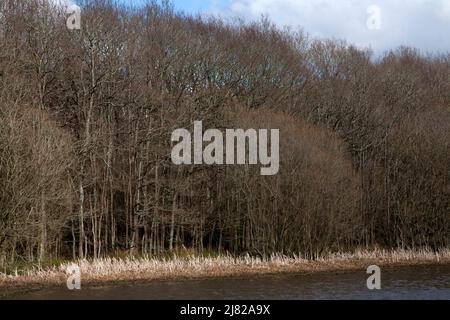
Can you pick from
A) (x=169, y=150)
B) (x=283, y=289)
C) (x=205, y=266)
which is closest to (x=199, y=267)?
(x=205, y=266)

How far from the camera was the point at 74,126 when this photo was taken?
110 ft

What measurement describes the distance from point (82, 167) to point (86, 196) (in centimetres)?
281

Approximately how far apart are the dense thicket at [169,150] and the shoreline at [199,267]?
5.41 ft

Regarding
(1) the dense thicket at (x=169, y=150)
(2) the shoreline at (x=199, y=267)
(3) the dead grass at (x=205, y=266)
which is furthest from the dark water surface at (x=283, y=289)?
(1) the dense thicket at (x=169, y=150)

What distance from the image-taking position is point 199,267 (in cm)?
2631

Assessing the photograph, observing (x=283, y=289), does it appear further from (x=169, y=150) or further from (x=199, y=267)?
(x=169, y=150)

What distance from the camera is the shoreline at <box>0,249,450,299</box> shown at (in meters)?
22.6

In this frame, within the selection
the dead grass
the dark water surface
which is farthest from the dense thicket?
the dark water surface

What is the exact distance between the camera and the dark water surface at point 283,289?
66.5 feet

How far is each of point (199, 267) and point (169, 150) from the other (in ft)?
31.1

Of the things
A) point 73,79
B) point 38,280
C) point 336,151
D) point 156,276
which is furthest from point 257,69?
point 38,280

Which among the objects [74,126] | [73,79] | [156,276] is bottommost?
[156,276]

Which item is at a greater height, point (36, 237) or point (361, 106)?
point (361, 106)

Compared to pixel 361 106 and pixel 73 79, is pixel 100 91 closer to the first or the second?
pixel 73 79
